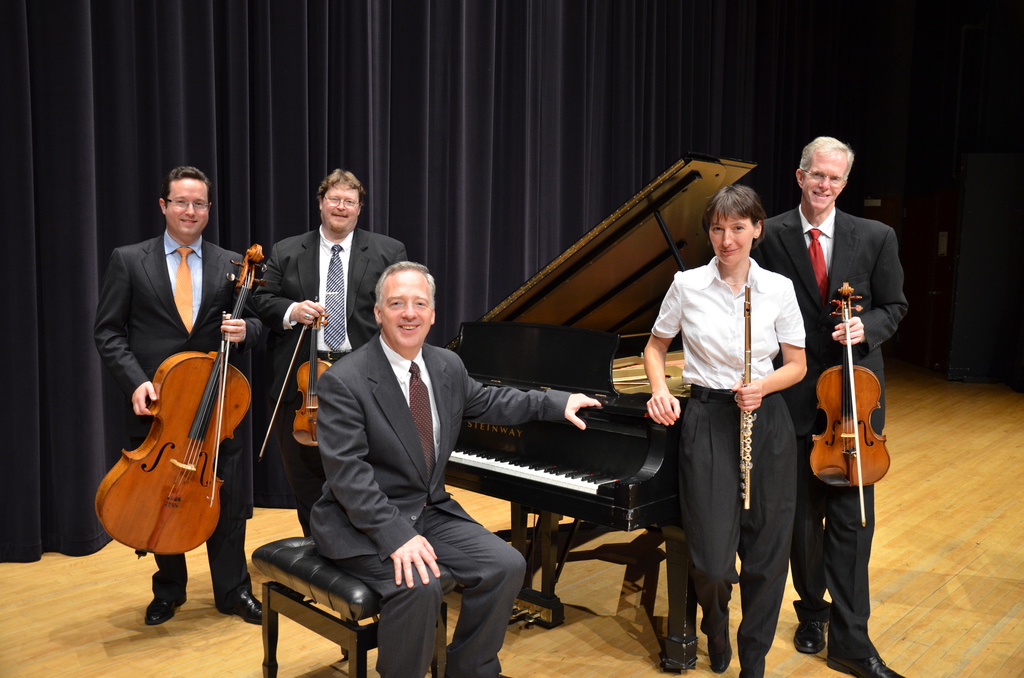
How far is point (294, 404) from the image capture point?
339 centimetres

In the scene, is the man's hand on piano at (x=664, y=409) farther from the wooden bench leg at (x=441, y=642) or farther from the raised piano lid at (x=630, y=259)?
the wooden bench leg at (x=441, y=642)

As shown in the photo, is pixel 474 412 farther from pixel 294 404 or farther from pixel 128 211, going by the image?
pixel 128 211

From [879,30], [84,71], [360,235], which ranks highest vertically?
[879,30]

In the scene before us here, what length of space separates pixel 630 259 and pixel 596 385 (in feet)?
2.10

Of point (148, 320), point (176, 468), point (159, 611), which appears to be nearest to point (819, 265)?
point (176, 468)

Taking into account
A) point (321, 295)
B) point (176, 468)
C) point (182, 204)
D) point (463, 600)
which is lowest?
point (463, 600)

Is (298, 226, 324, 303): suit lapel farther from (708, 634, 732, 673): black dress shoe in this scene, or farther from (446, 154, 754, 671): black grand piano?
(708, 634, 732, 673): black dress shoe

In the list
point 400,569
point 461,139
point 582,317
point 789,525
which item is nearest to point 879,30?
point 461,139

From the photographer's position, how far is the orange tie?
306 cm

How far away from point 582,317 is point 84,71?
245 cm

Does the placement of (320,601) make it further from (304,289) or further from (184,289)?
(304,289)

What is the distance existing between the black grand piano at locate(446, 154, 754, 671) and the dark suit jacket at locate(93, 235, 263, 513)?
34.8 inches

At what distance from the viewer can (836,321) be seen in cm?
273

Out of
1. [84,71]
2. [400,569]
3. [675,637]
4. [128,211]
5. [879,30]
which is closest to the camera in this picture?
[400,569]
